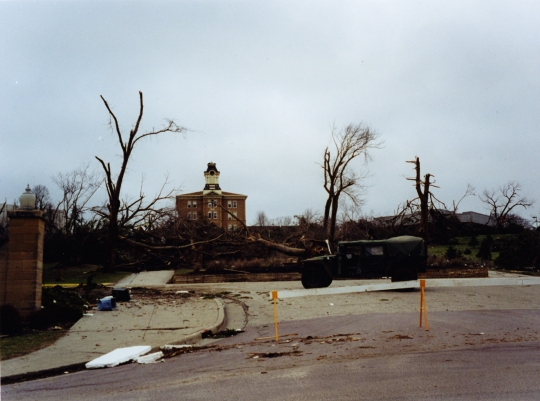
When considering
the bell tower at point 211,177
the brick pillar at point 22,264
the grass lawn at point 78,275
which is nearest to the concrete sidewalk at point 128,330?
the brick pillar at point 22,264

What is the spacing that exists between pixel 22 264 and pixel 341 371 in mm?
7228

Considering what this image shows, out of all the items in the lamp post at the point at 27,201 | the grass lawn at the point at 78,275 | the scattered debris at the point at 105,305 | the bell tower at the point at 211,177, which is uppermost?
the bell tower at the point at 211,177

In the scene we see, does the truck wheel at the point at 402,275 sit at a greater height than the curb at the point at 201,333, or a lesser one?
greater

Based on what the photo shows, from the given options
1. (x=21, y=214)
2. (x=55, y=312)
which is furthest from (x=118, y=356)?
(x=21, y=214)

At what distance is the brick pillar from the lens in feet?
33.5

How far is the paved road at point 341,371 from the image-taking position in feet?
17.3

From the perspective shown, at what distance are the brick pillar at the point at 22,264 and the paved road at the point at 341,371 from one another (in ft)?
13.5

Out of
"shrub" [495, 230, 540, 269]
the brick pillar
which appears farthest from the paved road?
"shrub" [495, 230, 540, 269]

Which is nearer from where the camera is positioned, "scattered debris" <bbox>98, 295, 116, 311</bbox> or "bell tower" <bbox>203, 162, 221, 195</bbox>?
"scattered debris" <bbox>98, 295, 116, 311</bbox>

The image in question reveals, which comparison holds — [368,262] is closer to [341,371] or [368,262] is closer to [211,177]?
[341,371]

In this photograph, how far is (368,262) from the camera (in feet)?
54.3

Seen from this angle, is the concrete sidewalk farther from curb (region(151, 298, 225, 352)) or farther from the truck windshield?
the truck windshield

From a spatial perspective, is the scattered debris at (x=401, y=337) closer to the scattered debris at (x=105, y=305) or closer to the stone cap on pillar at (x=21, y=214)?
the scattered debris at (x=105, y=305)

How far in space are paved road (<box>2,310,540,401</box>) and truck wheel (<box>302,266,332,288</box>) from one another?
7.22 meters
